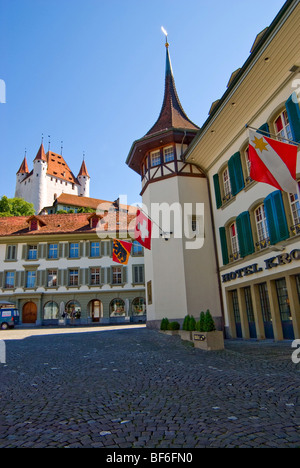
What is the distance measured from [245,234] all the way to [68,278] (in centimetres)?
2420

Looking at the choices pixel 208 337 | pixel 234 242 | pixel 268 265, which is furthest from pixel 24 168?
pixel 208 337

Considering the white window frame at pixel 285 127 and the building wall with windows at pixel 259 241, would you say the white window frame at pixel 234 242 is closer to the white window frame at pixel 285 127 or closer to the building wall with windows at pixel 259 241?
the building wall with windows at pixel 259 241

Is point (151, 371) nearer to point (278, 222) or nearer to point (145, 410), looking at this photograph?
point (145, 410)

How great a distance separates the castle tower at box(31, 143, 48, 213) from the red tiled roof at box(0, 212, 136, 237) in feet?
182

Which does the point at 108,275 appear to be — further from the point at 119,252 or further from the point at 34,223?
the point at 119,252

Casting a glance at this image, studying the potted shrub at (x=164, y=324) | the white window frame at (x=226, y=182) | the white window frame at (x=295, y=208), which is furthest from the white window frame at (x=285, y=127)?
the potted shrub at (x=164, y=324)

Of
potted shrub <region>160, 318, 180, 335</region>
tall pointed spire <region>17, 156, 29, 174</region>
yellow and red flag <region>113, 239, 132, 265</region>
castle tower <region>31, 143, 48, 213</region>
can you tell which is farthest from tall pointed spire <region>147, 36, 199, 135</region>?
tall pointed spire <region>17, 156, 29, 174</region>

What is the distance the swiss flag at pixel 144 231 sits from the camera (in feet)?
59.2

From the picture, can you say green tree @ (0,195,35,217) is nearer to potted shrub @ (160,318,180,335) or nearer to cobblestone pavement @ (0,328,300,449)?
potted shrub @ (160,318,180,335)

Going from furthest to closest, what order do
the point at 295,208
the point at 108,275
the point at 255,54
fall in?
the point at 108,275
the point at 295,208
the point at 255,54

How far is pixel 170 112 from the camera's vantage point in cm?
2339

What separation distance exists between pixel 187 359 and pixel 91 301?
2756 cm

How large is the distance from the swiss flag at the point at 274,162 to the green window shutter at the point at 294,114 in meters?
3.18

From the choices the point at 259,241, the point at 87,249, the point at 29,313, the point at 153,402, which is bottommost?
the point at 153,402
